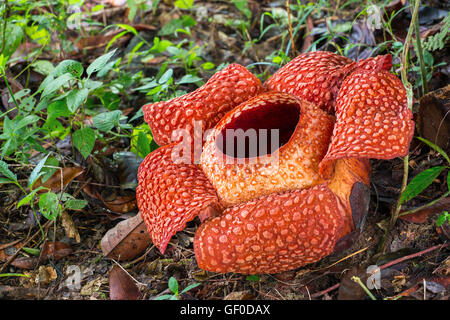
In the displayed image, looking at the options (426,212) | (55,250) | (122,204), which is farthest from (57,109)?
(426,212)

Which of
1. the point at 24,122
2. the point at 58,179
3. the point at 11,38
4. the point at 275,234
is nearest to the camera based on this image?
the point at 275,234

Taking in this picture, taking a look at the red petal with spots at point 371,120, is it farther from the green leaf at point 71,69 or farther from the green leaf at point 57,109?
the green leaf at point 57,109

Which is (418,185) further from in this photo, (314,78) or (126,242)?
(126,242)

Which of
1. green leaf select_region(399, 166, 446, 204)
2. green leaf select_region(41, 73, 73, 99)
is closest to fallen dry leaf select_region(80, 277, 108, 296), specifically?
green leaf select_region(41, 73, 73, 99)

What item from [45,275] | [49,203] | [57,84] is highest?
[57,84]

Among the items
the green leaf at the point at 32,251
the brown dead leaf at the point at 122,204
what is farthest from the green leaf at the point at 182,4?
the green leaf at the point at 32,251

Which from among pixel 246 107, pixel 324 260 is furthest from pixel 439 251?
pixel 246 107

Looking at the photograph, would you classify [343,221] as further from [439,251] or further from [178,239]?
[178,239]
